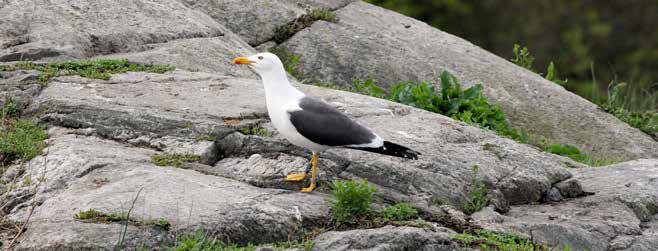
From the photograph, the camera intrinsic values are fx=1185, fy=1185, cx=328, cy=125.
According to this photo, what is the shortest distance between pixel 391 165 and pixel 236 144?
1.21 m

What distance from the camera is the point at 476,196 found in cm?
904

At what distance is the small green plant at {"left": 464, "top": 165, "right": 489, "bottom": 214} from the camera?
8.95 meters

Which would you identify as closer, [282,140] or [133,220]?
[133,220]

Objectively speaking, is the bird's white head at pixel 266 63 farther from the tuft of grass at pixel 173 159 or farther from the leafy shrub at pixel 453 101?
the leafy shrub at pixel 453 101

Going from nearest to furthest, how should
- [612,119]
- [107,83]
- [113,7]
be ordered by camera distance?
[107,83] → [113,7] → [612,119]

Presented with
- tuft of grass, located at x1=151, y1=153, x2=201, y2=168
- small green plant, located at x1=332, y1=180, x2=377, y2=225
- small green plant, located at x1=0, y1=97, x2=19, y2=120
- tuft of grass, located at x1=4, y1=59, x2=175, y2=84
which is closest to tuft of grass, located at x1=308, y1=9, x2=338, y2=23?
tuft of grass, located at x1=4, y1=59, x2=175, y2=84

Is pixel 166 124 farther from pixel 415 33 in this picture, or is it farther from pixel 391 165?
pixel 415 33

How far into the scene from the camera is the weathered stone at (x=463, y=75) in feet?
42.7

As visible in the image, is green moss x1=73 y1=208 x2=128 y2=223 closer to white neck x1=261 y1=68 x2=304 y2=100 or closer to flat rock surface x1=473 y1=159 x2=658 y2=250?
white neck x1=261 y1=68 x2=304 y2=100

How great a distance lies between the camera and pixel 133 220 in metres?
7.57

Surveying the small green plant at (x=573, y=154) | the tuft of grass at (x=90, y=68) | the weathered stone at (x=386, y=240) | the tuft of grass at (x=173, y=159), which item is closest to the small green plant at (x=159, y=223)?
the weathered stone at (x=386, y=240)

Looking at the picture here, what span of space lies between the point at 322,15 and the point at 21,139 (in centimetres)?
533

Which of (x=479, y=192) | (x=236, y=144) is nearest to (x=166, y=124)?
(x=236, y=144)

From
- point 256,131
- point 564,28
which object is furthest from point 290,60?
point 564,28
